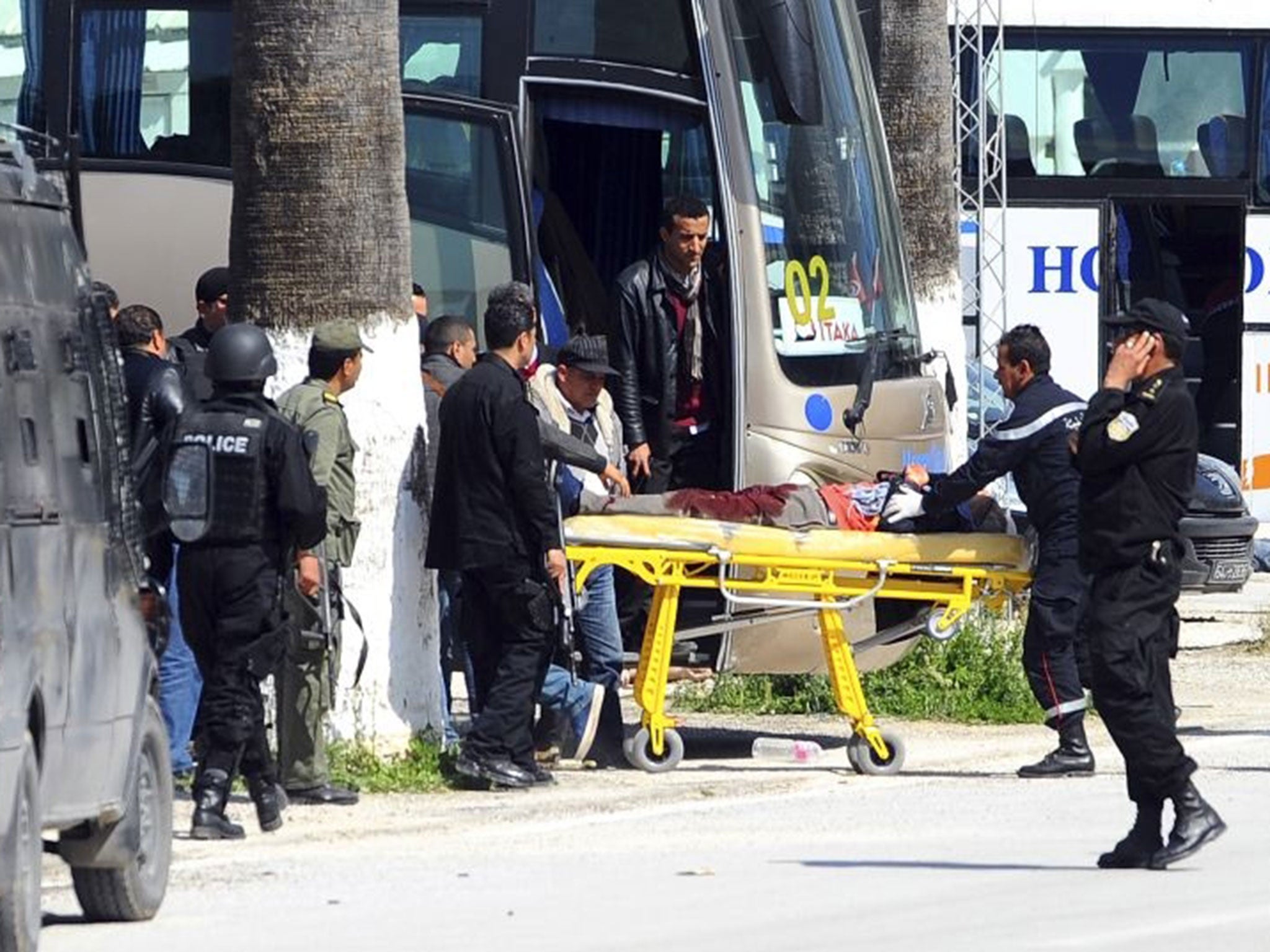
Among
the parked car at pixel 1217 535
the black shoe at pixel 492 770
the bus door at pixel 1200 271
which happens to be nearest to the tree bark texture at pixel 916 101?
the parked car at pixel 1217 535

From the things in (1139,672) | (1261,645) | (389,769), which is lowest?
(1261,645)

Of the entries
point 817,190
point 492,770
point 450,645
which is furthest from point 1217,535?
point 492,770

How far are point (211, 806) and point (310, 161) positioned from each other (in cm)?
277

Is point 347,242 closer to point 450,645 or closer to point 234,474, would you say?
point 234,474

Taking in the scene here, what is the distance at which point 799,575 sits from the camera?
43.2 ft

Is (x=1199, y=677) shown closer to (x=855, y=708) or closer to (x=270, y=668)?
(x=855, y=708)

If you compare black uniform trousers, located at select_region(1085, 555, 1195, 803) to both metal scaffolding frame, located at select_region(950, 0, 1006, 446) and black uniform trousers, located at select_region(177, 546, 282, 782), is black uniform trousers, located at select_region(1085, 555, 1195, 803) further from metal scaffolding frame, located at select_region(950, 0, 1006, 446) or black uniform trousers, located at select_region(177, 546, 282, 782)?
metal scaffolding frame, located at select_region(950, 0, 1006, 446)

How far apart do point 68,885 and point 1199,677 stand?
29.1ft

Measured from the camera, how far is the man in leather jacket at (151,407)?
11.6 m

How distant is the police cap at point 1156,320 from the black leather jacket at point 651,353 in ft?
12.1

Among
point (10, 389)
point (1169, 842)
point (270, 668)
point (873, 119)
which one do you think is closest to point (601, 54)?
point (873, 119)

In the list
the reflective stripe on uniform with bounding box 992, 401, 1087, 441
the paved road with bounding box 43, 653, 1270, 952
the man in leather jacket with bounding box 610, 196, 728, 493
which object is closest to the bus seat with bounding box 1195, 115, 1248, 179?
the man in leather jacket with bounding box 610, 196, 728, 493

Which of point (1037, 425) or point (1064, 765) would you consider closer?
point (1037, 425)

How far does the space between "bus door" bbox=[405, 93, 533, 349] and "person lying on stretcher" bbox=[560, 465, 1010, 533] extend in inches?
77.8
